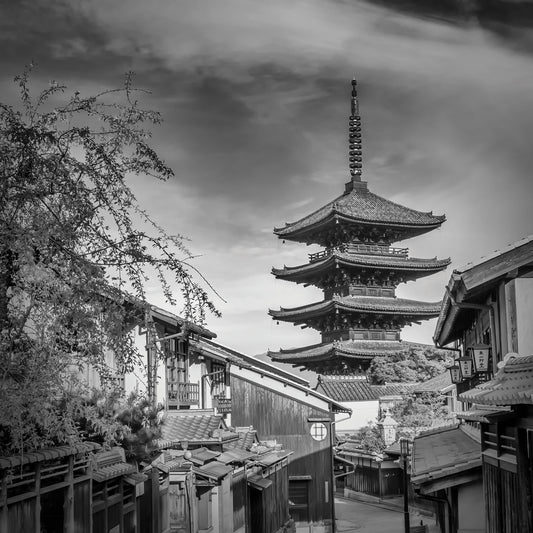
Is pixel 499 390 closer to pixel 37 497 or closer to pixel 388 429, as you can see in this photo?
pixel 37 497

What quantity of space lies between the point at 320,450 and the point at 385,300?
716 inches

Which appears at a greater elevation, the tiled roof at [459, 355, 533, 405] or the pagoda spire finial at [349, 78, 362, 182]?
the pagoda spire finial at [349, 78, 362, 182]

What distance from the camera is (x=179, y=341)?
26141 millimetres

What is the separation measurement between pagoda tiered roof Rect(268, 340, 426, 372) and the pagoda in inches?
2.2

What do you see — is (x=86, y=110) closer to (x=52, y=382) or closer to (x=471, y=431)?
(x=52, y=382)

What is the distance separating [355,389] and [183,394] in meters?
22.7

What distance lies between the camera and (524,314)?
473 inches

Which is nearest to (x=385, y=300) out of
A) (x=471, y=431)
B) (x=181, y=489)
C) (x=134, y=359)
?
(x=471, y=431)

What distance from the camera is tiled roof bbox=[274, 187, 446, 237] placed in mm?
49625

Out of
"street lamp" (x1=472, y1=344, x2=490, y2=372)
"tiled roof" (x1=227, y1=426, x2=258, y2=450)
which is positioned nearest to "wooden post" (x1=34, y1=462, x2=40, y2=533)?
"street lamp" (x1=472, y1=344, x2=490, y2=372)

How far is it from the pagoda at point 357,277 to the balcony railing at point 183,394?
20552 mm

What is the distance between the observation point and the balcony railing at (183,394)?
2505cm

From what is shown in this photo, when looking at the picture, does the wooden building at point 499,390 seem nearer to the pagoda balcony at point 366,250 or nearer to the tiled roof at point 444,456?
the tiled roof at point 444,456

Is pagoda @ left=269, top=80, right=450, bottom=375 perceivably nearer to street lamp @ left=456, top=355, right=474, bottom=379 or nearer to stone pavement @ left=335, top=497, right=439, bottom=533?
stone pavement @ left=335, top=497, right=439, bottom=533
